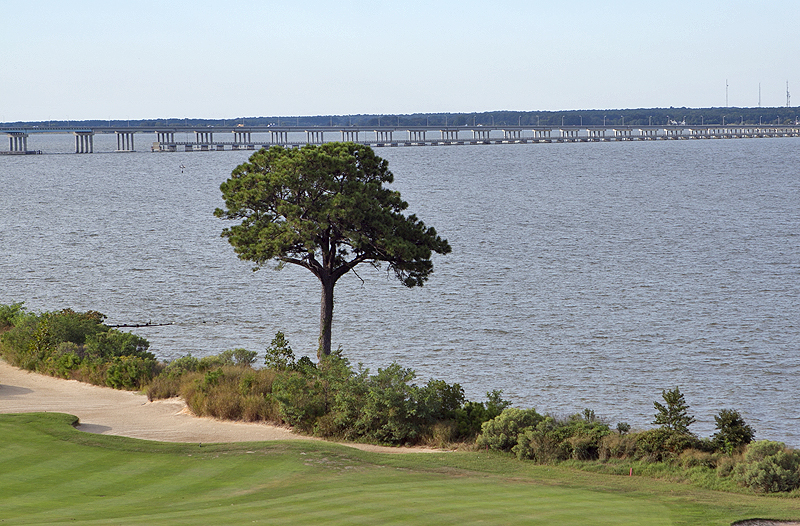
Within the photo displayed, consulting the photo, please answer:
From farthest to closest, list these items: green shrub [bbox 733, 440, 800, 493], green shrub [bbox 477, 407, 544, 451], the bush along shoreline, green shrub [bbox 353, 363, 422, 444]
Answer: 1. green shrub [bbox 353, 363, 422, 444]
2. green shrub [bbox 477, 407, 544, 451]
3. the bush along shoreline
4. green shrub [bbox 733, 440, 800, 493]

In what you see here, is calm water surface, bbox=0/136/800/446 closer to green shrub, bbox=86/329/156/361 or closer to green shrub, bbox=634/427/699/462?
green shrub, bbox=86/329/156/361

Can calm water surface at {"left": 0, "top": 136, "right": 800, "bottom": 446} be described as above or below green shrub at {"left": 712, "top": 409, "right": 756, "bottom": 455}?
above

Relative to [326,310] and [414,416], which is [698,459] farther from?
[326,310]

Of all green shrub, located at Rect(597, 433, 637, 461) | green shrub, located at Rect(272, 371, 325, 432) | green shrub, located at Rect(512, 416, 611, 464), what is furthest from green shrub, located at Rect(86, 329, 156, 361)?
green shrub, located at Rect(597, 433, 637, 461)

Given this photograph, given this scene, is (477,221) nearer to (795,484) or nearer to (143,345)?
(143,345)

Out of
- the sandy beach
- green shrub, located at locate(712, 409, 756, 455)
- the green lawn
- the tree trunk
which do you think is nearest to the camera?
the green lawn

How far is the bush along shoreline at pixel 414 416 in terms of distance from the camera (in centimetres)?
2050

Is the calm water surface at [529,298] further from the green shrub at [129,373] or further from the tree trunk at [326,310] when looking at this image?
the green shrub at [129,373]

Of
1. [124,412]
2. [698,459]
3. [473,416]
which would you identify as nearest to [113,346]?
[124,412]

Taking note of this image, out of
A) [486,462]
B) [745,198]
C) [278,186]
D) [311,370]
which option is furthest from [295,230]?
[745,198]

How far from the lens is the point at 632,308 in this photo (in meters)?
49.1

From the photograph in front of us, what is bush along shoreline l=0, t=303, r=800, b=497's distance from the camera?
20.5 meters

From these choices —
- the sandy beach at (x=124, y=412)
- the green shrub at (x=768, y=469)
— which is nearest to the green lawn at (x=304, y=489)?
the green shrub at (x=768, y=469)

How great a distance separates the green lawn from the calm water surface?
11626 millimetres
